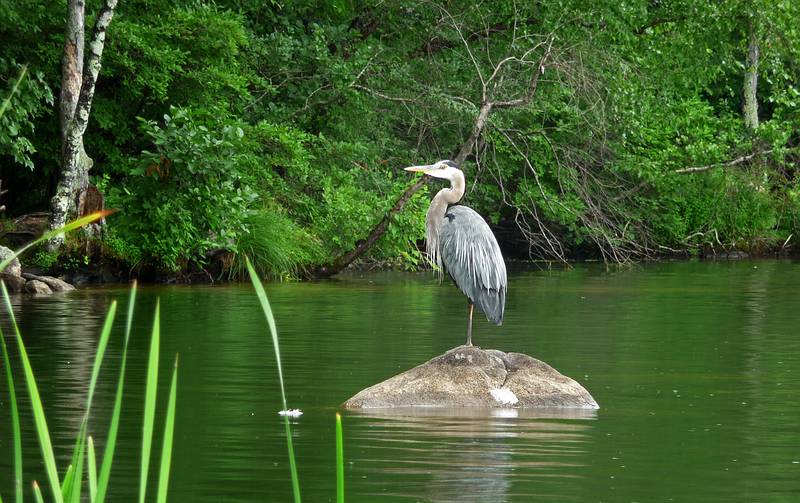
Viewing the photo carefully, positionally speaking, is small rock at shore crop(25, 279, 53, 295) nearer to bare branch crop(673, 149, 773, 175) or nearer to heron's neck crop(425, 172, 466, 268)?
heron's neck crop(425, 172, 466, 268)

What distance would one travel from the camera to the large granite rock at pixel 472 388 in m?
9.38

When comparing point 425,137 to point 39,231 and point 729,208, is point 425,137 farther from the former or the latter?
point 39,231

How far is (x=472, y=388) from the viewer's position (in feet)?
30.9

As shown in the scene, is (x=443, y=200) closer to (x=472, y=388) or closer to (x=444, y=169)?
(x=444, y=169)

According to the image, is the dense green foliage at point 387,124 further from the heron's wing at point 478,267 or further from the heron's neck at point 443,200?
the heron's wing at point 478,267

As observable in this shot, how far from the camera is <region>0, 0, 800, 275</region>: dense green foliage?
22000mm

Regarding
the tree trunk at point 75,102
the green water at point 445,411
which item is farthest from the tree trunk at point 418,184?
the tree trunk at point 75,102

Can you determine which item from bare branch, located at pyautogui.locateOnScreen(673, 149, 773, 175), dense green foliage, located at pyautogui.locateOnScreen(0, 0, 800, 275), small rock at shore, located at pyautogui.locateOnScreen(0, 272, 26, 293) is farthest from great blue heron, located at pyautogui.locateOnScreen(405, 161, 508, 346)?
bare branch, located at pyautogui.locateOnScreen(673, 149, 773, 175)

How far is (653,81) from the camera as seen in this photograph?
95.9ft

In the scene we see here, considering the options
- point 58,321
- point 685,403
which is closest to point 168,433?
point 685,403

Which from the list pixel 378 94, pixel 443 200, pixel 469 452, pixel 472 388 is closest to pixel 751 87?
pixel 378 94

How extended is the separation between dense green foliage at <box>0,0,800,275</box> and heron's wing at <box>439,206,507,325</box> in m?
10.0

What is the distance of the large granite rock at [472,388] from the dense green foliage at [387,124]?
11204 millimetres

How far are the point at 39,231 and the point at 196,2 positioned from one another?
4636mm
